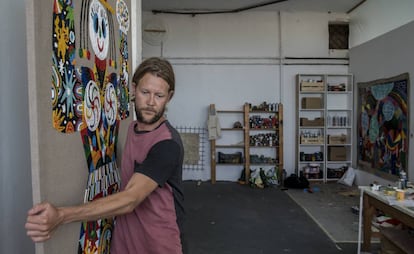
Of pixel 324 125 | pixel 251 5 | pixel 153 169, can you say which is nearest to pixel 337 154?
pixel 324 125

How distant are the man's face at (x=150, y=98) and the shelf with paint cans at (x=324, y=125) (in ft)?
20.6

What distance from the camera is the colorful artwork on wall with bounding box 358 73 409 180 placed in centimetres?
534

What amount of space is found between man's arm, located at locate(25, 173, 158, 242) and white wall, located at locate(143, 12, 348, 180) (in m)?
6.36

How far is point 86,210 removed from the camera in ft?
3.03

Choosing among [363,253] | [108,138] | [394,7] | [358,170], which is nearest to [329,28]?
[394,7]

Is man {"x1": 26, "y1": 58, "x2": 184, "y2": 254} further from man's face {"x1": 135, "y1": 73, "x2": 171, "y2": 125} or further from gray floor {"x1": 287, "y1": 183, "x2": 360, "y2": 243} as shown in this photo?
gray floor {"x1": 287, "y1": 183, "x2": 360, "y2": 243}

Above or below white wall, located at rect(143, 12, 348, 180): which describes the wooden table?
below

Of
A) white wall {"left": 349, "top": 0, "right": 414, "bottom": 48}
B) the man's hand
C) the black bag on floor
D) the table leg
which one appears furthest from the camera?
the black bag on floor

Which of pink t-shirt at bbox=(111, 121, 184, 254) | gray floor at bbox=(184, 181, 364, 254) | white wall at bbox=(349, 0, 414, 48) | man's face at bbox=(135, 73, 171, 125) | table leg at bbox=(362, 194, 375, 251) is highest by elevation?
white wall at bbox=(349, 0, 414, 48)

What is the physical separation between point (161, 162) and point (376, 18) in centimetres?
662

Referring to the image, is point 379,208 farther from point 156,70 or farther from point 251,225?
point 156,70

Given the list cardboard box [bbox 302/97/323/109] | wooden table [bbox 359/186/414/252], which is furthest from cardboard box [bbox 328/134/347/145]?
wooden table [bbox 359/186/414/252]

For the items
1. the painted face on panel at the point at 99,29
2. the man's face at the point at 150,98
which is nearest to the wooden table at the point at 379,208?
the man's face at the point at 150,98

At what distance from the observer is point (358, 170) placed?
6.89 meters
